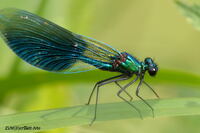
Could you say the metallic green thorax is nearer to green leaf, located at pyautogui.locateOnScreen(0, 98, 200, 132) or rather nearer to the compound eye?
the compound eye

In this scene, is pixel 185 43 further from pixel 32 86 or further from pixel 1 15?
pixel 1 15

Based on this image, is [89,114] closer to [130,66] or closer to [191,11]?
[130,66]

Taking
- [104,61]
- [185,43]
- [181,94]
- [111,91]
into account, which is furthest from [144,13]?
[104,61]

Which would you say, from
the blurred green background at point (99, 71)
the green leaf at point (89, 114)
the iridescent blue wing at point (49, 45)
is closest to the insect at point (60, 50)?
the iridescent blue wing at point (49, 45)

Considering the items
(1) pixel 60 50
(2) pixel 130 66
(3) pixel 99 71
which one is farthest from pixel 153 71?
(1) pixel 60 50

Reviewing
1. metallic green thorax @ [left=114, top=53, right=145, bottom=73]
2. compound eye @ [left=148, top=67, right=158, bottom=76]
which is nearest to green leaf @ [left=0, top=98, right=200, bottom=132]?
compound eye @ [left=148, top=67, right=158, bottom=76]

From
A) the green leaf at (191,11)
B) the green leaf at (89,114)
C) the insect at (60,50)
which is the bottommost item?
the green leaf at (89,114)

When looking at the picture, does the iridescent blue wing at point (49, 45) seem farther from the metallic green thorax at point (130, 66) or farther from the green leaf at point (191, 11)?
the green leaf at point (191, 11)
